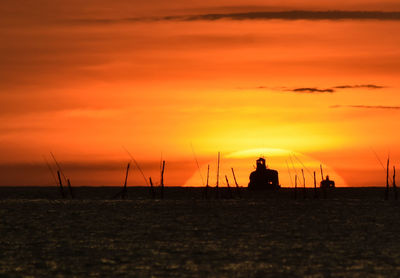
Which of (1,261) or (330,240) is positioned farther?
(330,240)

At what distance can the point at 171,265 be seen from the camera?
166ft

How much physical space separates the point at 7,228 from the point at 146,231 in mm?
15013

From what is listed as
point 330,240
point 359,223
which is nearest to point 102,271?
point 330,240

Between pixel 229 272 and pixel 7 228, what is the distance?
42002 millimetres

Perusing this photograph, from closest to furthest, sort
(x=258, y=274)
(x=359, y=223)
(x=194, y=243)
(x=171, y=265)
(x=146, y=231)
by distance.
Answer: (x=258, y=274) < (x=171, y=265) < (x=194, y=243) < (x=146, y=231) < (x=359, y=223)

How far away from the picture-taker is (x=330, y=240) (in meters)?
69.1

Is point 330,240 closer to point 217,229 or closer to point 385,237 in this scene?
point 385,237

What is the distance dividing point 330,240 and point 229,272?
932 inches

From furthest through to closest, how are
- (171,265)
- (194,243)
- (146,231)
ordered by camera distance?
(146,231), (194,243), (171,265)

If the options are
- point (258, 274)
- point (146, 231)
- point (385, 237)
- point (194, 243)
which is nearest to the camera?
point (258, 274)

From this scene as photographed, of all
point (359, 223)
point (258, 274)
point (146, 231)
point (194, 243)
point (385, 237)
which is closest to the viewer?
point (258, 274)

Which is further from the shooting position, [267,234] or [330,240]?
[267,234]

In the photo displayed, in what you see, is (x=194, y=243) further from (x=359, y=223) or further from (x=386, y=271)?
(x=359, y=223)

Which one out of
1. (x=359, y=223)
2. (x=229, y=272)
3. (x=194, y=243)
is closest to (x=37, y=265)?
(x=229, y=272)
